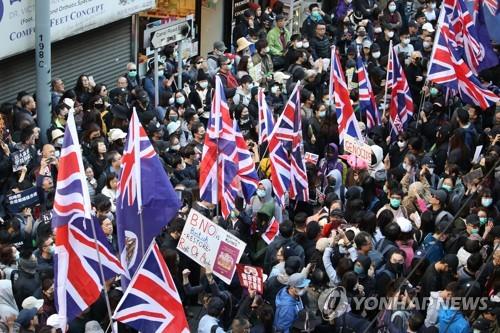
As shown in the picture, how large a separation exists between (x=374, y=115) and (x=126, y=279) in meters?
7.27

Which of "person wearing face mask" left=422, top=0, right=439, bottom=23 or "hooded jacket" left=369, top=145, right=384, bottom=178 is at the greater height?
"hooded jacket" left=369, top=145, right=384, bottom=178

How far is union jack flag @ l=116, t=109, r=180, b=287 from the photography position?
12.4 meters

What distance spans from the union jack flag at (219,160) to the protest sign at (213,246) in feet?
4.87

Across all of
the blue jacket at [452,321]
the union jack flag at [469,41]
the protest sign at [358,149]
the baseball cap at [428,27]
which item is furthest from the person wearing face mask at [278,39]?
the blue jacket at [452,321]

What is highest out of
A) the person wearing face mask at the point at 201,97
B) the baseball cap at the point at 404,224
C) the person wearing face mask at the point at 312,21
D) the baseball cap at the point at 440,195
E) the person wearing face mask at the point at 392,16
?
the baseball cap at the point at 404,224

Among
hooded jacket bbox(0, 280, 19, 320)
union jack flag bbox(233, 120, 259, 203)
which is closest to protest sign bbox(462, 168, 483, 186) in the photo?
union jack flag bbox(233, 120, 259, 203)

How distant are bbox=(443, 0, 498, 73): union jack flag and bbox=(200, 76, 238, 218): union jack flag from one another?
512 cm

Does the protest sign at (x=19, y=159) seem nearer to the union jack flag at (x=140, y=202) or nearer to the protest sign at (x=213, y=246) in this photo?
the protest sign at (x=213, y=246)

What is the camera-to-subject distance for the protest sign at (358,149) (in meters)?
16.9

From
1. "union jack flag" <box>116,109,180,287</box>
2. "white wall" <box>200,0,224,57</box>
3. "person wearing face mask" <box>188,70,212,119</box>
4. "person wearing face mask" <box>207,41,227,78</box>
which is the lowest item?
"white wall" <box>200,0,224,57</box>

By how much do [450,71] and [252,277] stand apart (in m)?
6.31

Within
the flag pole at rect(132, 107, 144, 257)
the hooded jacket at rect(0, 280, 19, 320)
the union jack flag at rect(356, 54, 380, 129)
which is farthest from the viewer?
the union jack flag at rect(356, 54, 380, 129)

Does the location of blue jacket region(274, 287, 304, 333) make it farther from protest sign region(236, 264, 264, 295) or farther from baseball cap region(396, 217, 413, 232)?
baseball cap region(396, 217, 413, 232)

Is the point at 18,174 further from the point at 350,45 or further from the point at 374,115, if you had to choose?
the point at 350,45
